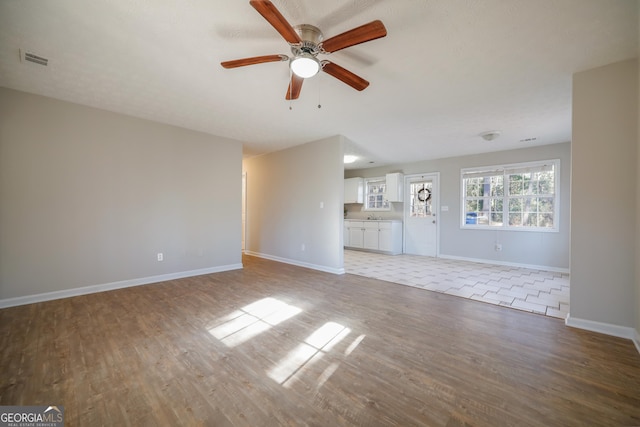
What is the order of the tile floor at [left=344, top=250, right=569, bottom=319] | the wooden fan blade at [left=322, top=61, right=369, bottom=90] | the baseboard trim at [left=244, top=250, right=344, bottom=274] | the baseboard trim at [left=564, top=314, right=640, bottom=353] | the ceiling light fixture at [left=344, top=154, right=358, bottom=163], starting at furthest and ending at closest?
the ceiling light fixture at [left=344, top=154, right=358, bottom=163]
the baseboard trim at [left=244, top=250, right=344, bottom=274]
the tile floor at [left=344, top=250, right=569, bottom=319]
the baseboard trim at [left=564, top=314, right=640, bottom=353]
the wooden fan blade at [left=322, top=61, right=369, bottom=90]

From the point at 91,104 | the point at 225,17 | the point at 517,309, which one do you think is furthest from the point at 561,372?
the point at 91,104

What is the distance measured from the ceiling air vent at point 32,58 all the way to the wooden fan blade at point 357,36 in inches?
106

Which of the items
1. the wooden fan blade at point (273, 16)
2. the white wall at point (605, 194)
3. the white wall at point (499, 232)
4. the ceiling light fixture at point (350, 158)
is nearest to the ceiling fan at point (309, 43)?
the wooden fan blade at point (273, 16)

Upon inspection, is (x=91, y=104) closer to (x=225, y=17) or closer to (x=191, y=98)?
(x=191, y=98)

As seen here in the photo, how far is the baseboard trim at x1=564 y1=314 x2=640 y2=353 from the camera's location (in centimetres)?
218

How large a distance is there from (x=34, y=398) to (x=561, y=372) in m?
3.36

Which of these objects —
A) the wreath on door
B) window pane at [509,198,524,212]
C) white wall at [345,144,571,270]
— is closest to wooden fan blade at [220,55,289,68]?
white wall at [345,144,571,270]

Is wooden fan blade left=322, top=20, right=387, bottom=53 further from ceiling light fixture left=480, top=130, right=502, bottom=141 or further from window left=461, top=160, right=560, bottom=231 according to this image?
window left=461, top=160, right=560, bottom=231

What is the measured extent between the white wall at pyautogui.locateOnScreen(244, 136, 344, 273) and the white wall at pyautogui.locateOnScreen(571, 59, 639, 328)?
9.90 feet

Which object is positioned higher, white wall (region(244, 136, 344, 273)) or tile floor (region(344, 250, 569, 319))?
white wall (region(244, 136, 344, 273))

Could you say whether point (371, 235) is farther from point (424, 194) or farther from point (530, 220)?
point (530, 220)

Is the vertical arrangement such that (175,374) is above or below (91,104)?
below

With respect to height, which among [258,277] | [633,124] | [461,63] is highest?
[461,63]

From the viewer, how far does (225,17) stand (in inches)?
71.9
